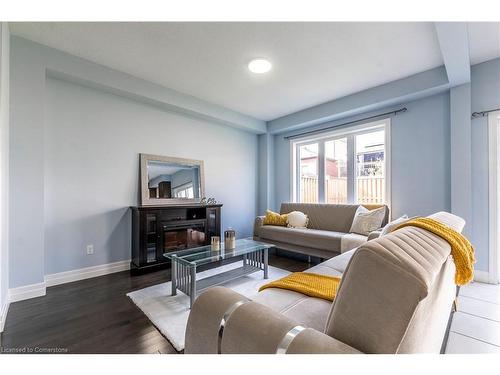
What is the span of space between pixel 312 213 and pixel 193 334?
3.23 meters

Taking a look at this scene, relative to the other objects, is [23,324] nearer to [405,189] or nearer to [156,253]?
[156,253]

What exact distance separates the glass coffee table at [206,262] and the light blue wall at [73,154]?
4.00 feet

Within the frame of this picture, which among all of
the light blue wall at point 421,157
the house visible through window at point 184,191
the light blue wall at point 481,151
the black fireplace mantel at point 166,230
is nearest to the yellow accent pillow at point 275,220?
the black fireplace mantel at point 166,230

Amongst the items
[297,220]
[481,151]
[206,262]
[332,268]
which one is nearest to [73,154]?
[206,262]

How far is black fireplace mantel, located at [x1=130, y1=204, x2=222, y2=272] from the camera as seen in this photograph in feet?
9.78

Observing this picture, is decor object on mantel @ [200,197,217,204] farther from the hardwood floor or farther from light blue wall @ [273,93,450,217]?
light blue wall @ [273,93,450,217]

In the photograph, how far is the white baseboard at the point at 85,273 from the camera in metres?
2.59

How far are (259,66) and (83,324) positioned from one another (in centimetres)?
291

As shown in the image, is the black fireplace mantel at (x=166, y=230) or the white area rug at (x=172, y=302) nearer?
the white area rug at (x=172, y=302)

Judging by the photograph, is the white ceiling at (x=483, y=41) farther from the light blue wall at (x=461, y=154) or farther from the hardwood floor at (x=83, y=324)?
the hardwood floor at (x=83, y=324)

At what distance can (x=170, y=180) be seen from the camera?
11.8ft

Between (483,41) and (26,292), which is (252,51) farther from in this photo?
(26,292)

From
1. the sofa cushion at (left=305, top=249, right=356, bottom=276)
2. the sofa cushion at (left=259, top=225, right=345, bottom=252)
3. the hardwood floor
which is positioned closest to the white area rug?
the hardwood floor

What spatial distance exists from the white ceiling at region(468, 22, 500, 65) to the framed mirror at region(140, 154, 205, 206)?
3546 mm
